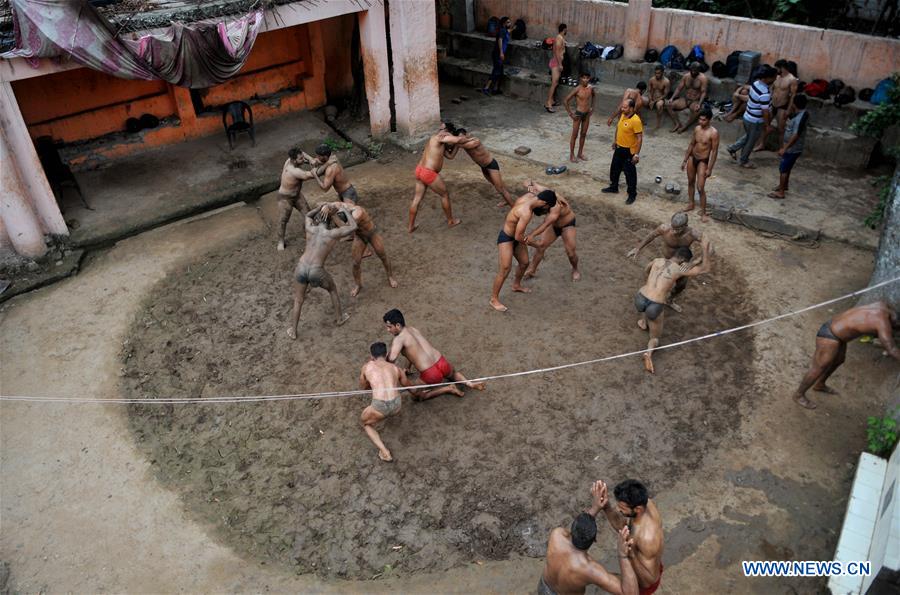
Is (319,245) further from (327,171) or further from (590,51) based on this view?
(590,51)

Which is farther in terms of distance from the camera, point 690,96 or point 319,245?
point 690,96

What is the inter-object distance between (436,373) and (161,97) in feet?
29.0

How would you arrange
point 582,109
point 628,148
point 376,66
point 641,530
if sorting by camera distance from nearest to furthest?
point 641,530 → point 628,148 → point 582,109 → point 376,66

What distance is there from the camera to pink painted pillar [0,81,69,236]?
856 cm

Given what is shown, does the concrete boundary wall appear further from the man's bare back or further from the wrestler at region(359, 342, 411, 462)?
the wrestler at region(359, 342, 411, 462)

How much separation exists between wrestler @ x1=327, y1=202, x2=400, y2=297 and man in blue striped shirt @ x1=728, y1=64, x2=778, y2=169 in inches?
239

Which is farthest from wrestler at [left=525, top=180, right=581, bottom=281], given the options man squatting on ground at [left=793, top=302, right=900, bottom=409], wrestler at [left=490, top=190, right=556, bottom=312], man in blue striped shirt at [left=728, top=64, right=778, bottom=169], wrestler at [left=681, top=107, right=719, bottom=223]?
man in blue striped shirt at [left=728, top=64, right=778, bottom=169]

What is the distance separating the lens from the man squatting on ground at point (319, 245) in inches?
296

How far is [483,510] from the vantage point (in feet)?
19.1

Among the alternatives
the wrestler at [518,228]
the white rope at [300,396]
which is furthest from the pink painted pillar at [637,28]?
the white rope at [300,396]

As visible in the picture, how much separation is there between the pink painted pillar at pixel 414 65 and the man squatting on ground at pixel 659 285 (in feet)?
21.3

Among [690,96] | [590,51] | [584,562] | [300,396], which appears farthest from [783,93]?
[584,562]

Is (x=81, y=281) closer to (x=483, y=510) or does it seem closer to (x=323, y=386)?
(x=323, y=386)

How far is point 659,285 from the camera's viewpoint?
6992mm
